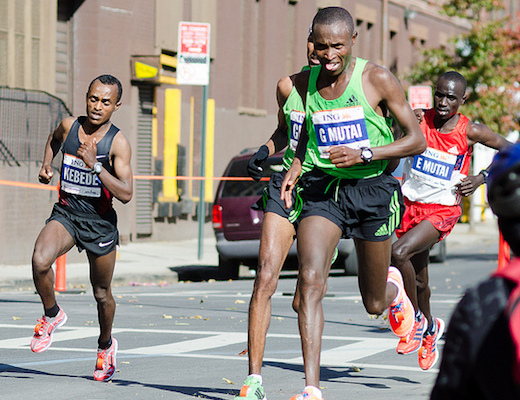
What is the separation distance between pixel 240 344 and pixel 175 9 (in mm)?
15522

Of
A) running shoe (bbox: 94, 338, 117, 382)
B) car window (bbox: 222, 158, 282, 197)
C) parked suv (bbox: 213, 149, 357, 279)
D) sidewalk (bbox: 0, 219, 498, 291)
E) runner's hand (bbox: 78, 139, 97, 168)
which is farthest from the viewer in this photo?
car window (bbox: 222, 158, 282, 197)

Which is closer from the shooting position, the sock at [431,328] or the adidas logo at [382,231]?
the adidas logo at [382,231]

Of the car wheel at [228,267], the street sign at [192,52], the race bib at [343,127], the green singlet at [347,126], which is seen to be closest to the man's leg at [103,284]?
the green singlet at [347,126]

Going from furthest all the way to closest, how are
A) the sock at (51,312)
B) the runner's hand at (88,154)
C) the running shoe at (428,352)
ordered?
the running shoe at (428,352)
the sock at (51,312)
the runner's hand at (88,154)

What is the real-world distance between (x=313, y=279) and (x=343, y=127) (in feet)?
2.78

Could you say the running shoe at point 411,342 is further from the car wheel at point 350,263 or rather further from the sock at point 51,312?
the car wheel at point 350,263

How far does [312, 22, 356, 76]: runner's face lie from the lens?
585 centimetres

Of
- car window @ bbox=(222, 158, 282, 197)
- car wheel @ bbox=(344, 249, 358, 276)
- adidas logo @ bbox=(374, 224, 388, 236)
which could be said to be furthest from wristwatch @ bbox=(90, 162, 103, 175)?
car wheel @ bbox=(344, 249, 358, 276)

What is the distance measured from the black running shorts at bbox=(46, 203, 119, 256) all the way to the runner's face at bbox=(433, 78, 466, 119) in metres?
2.64

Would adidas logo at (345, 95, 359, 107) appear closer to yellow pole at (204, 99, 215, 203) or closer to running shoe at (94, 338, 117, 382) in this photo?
running shoe at (94, 338, 117, 382)

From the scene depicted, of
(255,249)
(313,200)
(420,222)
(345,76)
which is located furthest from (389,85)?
(255,249)

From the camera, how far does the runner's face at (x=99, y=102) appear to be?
7168mm

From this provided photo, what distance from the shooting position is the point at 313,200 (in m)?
6.14

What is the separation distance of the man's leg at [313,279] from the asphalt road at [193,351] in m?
0.91
